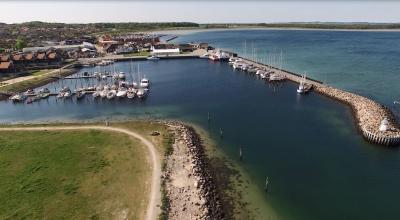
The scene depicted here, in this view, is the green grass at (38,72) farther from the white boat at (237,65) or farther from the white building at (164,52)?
the white boat at (237,65)

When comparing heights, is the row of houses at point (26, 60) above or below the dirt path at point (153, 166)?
above

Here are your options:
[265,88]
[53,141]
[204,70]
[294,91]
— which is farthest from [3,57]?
[294,91]

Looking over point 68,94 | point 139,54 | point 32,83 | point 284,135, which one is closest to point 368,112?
point 284,135

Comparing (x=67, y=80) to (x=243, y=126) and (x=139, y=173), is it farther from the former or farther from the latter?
(x=139, y=173)

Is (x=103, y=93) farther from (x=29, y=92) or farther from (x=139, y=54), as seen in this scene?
(x=139, y=54)

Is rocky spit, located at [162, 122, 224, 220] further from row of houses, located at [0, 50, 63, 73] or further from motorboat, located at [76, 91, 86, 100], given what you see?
row of houses, located at [0, 50, 63, 73]

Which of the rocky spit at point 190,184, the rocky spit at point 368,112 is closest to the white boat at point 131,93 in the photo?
the rocky spit at point 190,184
